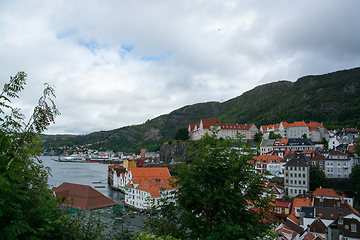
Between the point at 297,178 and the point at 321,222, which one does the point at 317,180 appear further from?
the point at 321,222

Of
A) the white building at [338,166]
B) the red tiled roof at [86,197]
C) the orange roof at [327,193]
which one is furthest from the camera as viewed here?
the white building at [338,166]

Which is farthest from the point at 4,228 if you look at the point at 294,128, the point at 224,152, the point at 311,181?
the point at 294,128

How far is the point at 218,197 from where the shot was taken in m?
5.45

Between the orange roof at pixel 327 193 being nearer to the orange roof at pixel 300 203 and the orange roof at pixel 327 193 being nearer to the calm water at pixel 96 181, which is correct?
the orange roof at pixel 300 203

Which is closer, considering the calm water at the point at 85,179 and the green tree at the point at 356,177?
the green tree at the point at 356,177

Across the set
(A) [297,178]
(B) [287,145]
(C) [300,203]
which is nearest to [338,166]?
(A) [297,178]

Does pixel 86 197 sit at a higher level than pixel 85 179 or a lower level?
higher

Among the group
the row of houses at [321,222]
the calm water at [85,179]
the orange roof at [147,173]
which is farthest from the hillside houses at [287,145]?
the calm water at [85,179]

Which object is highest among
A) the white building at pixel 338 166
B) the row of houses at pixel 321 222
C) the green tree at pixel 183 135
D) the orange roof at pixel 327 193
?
the green tree at pixel 183 135

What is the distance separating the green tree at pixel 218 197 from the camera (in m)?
5.59

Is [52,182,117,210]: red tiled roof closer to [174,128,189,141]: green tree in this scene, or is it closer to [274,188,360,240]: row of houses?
[274,188,360,240]: row of houses

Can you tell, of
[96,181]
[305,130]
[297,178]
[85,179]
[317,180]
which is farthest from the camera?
[305,130]

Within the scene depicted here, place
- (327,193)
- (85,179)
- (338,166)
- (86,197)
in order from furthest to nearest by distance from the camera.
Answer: (85,179) < (338,166) < (327,193) < (86,197)

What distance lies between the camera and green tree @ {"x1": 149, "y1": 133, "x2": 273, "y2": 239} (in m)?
5.59
